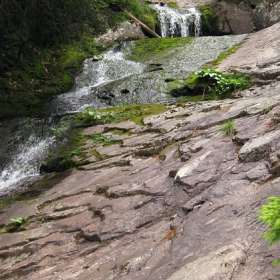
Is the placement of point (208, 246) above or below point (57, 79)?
below

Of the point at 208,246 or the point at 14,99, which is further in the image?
the point at 14,99

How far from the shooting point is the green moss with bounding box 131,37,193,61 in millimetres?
14336

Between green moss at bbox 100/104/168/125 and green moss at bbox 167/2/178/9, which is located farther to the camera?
green moss at bbox 167/2/178/9

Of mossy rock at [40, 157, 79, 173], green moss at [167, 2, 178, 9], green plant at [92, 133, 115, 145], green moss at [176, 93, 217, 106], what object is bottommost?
mossy rock at [40, 157, 79, 173]

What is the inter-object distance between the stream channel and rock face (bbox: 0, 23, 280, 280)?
4.39 feet

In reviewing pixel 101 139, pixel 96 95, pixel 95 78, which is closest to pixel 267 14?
pixel 95 78

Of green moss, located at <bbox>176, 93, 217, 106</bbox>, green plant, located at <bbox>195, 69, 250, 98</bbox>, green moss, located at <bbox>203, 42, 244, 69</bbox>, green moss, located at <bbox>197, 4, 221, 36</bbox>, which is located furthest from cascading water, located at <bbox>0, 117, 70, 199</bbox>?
green moss, located at <bbox>197, 4, 221, 36</bbox>

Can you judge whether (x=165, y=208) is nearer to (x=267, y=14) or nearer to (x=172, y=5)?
(x=267, y=14)

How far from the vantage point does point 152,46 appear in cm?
1520

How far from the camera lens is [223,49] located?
521 inches

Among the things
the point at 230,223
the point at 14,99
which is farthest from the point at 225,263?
the point at 14,99

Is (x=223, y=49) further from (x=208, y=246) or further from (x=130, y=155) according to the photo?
(x=208, y=246)

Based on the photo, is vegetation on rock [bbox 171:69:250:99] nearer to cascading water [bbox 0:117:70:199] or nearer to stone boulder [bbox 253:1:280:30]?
cascading water [bbox 0:117:70:199]

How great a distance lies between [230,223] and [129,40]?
49.9 ft
